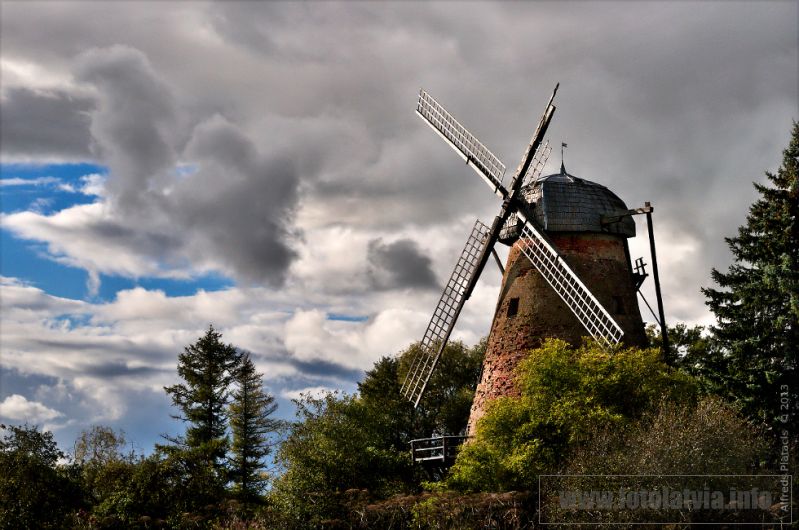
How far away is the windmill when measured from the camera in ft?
113

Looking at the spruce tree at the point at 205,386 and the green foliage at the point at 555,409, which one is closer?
the green foliage at the point at 555,409

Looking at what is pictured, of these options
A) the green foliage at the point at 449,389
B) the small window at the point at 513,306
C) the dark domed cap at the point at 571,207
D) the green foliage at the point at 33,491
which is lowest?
the green foliage at the point at 33,491

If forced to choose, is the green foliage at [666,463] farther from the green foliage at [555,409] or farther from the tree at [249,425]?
the tree at [249,425]

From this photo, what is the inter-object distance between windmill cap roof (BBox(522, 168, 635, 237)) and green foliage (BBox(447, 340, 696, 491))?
582 cm

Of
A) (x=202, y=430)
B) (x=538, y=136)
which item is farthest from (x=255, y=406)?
(x=538, y=136)

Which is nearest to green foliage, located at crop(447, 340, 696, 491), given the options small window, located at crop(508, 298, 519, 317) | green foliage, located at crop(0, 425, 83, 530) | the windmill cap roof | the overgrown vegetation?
the overgrown vegetation

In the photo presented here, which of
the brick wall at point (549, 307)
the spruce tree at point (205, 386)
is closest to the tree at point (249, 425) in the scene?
the spruce tree at point (205, 386)

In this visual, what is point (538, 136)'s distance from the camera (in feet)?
118

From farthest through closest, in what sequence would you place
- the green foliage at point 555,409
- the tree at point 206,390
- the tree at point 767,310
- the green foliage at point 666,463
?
the tree at point 206,390, the tree at point 767,310, the green foliage at point 555,409, the green foliage at point 666,463

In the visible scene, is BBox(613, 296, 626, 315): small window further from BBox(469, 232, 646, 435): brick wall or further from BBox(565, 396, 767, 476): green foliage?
BBox(565, 396, 767, 476): green foliage

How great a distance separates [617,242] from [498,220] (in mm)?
4687

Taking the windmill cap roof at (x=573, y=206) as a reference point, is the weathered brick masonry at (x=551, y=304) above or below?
below

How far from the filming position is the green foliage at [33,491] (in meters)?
32.5

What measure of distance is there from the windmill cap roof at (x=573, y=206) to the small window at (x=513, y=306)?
118 inches
